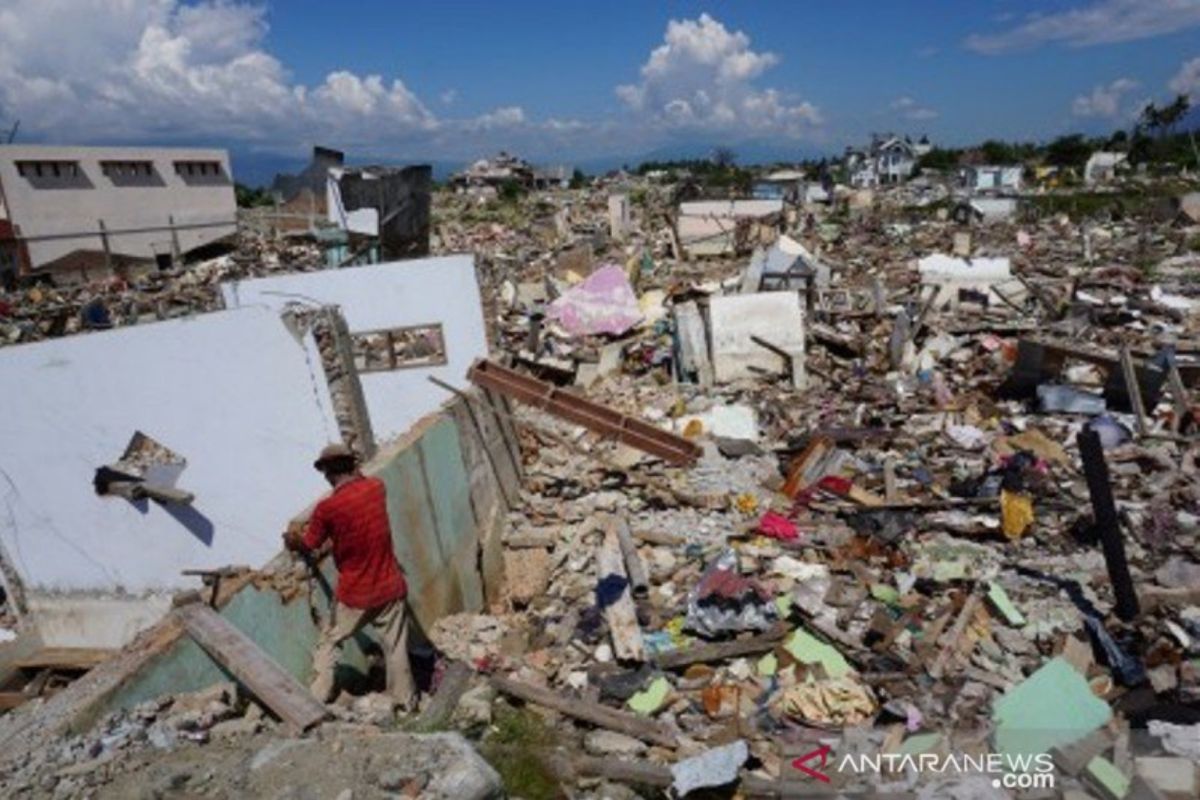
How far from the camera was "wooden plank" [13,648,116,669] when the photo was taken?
728 cm

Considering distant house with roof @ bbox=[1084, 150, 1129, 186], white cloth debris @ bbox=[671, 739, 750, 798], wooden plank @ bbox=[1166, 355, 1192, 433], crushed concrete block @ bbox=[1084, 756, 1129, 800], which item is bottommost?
→ crushed concrete block @ bbox=[1084, 756, 1129, 800]

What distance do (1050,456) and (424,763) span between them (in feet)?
26.9

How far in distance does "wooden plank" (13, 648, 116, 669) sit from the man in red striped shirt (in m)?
3.54

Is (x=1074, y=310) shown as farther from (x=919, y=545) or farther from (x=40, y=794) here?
(x=40, y=794)

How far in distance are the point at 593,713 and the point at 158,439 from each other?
4.34 metres

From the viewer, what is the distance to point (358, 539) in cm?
495

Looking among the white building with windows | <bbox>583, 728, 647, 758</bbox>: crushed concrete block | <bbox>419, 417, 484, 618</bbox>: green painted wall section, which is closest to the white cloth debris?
<bbox>583, 728, 647, 758</bbox>: crushed concrete block

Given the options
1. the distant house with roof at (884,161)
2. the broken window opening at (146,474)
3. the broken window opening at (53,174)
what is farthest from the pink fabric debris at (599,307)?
the distant house with roof at (884,161)

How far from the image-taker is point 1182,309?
14.7 meters

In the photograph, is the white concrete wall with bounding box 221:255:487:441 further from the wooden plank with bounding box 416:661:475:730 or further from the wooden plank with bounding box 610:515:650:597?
the wooden plank with bounding box 416:661:475:730

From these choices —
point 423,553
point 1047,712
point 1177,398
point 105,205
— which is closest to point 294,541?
point 423,553

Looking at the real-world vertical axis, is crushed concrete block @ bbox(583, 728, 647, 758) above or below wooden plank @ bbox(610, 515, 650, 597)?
below

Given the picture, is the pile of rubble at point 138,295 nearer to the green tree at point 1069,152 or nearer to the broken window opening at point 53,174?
the broken window opening at point 53,174

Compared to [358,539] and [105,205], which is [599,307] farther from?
[105,205]
